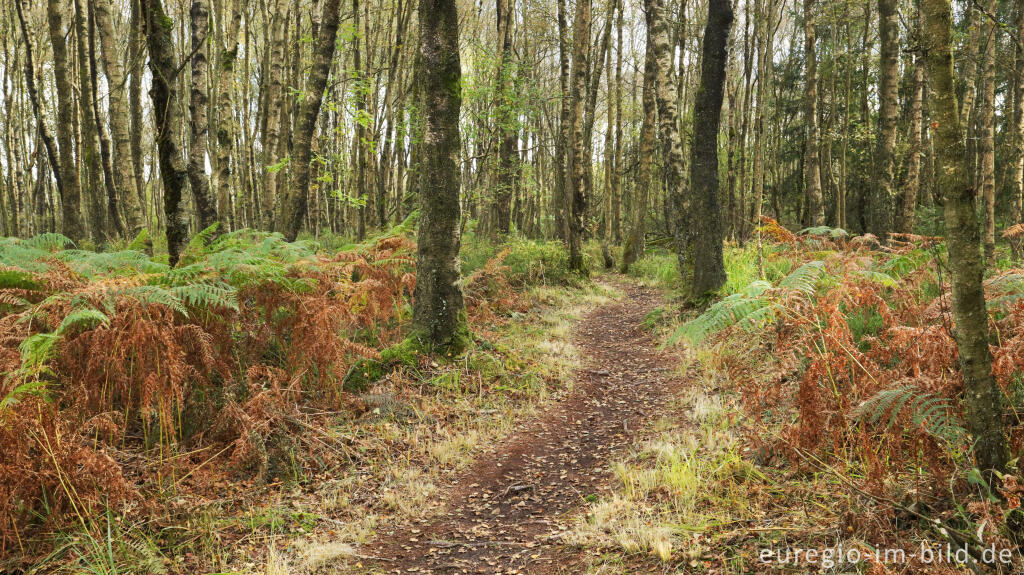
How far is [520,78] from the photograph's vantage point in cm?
1252

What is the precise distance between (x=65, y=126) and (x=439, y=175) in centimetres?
813

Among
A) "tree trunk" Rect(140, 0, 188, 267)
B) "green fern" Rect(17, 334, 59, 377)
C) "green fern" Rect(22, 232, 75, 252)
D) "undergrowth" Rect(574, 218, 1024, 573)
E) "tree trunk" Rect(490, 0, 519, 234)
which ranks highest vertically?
"tree trunk" Rect(490, 0, 519, 234)

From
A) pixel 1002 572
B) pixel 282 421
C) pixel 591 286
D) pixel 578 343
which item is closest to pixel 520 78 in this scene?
pixel 591 286

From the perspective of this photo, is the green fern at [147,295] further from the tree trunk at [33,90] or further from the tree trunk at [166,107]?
the tree trunk at [33,90]

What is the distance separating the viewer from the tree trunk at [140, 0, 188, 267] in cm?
498

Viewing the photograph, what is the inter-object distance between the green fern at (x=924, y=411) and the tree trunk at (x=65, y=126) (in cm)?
1152

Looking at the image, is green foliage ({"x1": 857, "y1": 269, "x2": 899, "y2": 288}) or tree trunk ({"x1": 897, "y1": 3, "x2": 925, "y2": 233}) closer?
green foliage ({"x1": 857, "y1": 269, "x2": 899, "y2": 288})

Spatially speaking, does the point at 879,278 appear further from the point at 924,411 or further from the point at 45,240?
the point at 45,240

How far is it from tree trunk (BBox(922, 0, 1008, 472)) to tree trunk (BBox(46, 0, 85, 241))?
11.4 metres

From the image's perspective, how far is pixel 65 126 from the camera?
929cm

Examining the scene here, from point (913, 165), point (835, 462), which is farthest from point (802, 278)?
point (913, 165)

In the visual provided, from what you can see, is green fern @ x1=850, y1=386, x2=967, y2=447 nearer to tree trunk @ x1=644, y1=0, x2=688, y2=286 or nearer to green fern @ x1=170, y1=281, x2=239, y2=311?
green fern @ x1=170, y1=281, x2=239, y2=311

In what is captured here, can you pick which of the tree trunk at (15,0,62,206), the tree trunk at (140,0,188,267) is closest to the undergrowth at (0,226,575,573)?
the tree trunk at (140,0,188,267)

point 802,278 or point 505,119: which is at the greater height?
point 505,119
